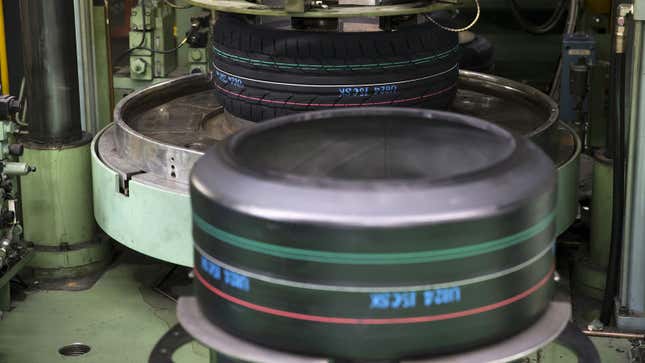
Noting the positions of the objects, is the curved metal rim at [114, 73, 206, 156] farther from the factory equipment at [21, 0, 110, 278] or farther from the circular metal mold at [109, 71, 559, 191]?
the factory equipment at [21, 0, 110, 278]

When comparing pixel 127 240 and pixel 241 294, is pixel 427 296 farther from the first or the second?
pixel 127 240

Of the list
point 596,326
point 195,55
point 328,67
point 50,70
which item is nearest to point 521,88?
point 596,326

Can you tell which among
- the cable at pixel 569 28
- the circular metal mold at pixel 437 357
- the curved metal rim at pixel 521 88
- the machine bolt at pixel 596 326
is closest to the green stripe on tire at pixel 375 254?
the circular metal mold at pixel 437 357

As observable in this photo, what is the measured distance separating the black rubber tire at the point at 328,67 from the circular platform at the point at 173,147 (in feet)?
0.74

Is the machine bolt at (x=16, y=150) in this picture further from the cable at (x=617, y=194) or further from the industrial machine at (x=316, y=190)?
the cable at (x=617, y=194)

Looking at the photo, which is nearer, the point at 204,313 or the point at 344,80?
the point at 204,313

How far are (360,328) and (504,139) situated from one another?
16.1 inches

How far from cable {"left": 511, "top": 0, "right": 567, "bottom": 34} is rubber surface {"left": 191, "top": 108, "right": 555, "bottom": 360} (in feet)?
17.5

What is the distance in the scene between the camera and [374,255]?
54.5 inches

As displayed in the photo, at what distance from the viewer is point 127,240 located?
3.67 meters

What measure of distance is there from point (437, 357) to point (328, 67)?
201 centimetres

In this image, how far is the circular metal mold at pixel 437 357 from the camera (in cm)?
146

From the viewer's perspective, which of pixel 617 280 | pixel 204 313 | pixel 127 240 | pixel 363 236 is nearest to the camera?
pixel 363 236

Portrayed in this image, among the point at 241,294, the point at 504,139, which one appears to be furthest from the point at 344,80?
the point at 241,294
